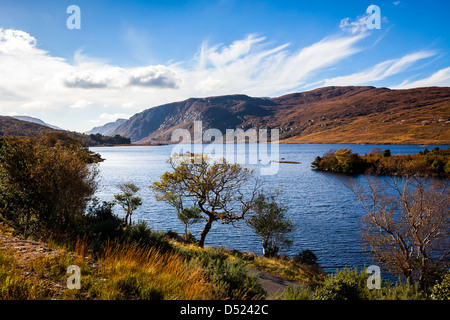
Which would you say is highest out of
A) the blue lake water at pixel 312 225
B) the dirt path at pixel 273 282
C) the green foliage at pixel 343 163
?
the green foliage at pixel 343 163

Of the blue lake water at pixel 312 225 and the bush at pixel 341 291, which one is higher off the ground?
the bush at pixel 341 291

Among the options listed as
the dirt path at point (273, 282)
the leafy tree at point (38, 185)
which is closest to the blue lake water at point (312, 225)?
the dirt path at point (273, 282)

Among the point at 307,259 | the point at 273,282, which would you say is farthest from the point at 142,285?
the point at 307,259

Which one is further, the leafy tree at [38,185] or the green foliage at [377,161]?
the green foliage at [377,161]

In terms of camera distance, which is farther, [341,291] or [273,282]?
[273,282]

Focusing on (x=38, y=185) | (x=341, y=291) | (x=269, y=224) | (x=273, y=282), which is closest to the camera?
(x=341, y=291)

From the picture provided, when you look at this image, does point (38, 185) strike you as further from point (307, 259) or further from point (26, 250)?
point (307, 259)

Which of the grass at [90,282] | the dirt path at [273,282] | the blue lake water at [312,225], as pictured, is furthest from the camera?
the blue lake water at [312,225]

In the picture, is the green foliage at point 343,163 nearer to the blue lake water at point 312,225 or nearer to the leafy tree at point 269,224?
the blue lake water at point 312,225

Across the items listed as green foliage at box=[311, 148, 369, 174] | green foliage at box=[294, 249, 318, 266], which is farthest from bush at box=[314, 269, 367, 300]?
green foliage at box=[311, 148, 369, 174]

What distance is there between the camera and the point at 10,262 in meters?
6.41

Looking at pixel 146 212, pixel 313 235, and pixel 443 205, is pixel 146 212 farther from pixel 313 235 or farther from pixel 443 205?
pixel 443 205
